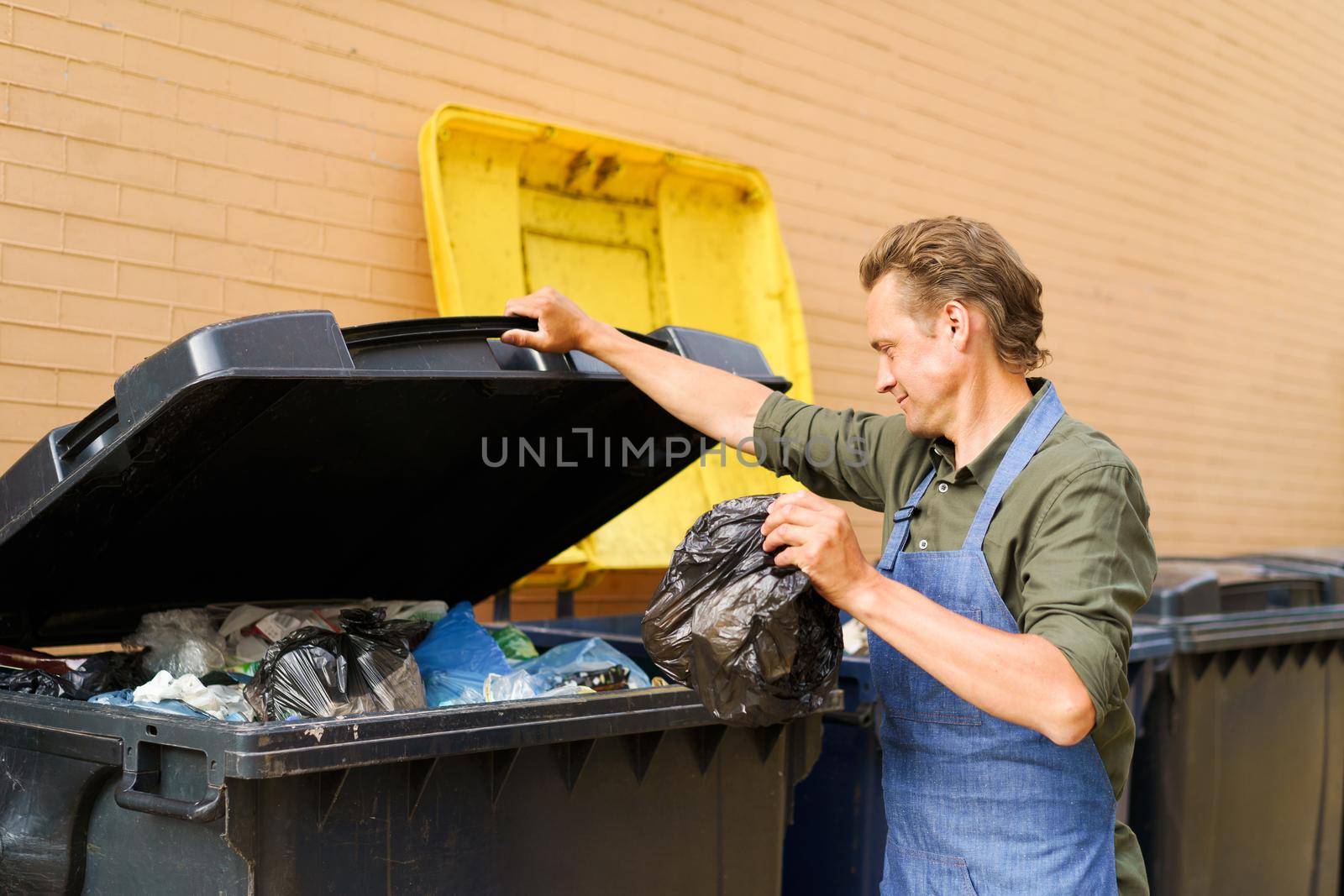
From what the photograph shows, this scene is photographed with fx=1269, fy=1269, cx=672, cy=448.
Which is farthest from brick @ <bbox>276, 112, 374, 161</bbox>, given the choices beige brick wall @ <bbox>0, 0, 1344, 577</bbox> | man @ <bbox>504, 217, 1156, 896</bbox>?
man @ <bbox>504, 217, 1156, 896</bbox>

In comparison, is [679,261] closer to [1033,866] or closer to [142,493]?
[142,493]

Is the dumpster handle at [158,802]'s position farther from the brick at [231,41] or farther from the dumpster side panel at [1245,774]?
the dumpster side panel at [1245,774]

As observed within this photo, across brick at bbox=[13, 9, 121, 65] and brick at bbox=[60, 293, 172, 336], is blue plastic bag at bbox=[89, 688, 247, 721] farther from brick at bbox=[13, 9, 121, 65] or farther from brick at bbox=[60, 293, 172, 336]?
brick at bbox=[13, 9, 121, 65]

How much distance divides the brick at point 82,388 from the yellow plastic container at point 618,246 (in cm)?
94

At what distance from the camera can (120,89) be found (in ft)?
11.1

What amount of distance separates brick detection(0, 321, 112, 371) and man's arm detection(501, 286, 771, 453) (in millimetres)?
1574

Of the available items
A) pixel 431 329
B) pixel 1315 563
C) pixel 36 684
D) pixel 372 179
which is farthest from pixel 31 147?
pixel 1315 563

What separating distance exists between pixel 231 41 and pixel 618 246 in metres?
1.38

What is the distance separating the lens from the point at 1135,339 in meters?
7.12

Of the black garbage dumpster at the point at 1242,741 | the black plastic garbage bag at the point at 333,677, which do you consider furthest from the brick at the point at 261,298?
the black garbage dumpster at the point at 1242,741

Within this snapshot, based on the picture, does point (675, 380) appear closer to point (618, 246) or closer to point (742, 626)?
point (742, 626)

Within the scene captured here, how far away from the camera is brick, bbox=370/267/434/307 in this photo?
3943mm

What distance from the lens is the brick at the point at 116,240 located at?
3299mm

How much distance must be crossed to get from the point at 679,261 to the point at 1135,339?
3.70 m
